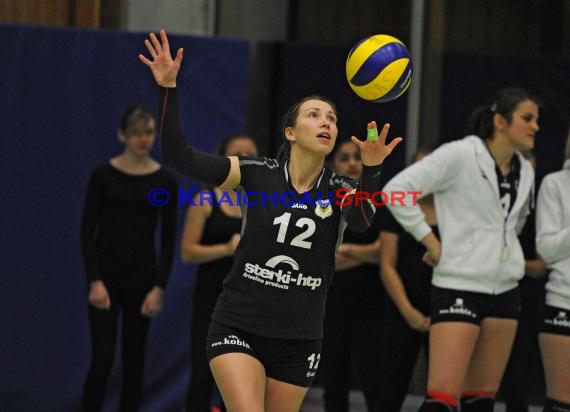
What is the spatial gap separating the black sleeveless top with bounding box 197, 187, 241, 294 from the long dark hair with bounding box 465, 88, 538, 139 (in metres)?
1.67

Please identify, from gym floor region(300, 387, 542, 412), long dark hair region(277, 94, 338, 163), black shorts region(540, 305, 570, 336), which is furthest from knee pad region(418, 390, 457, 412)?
gym floor region(300, 387, 542, 412)

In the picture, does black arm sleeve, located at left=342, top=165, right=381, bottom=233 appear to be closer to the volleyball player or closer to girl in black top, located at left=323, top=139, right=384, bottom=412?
the volleyball player

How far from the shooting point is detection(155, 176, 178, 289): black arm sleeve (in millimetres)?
7910

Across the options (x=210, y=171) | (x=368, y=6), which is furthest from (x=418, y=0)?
(x=210, y=171)

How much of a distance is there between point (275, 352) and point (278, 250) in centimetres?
47

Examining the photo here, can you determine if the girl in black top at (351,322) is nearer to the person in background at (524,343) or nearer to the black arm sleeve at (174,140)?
the person in background at (524,343)

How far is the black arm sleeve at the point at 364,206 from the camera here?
5.29 metres

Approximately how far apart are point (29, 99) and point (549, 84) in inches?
157

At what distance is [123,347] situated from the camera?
7.87m

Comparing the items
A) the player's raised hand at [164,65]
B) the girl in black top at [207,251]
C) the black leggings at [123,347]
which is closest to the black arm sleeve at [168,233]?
the black leggings at [123,347]

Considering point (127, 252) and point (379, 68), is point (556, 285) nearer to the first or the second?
point (379, 68)

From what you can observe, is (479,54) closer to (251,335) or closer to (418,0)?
(418,0)

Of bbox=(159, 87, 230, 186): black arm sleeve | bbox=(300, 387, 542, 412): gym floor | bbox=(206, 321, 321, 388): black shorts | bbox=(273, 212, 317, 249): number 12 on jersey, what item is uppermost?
bbox=(159, 87, 230, 186): black arm sleeve

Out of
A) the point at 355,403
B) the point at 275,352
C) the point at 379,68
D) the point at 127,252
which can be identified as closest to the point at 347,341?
the point at 127,252
